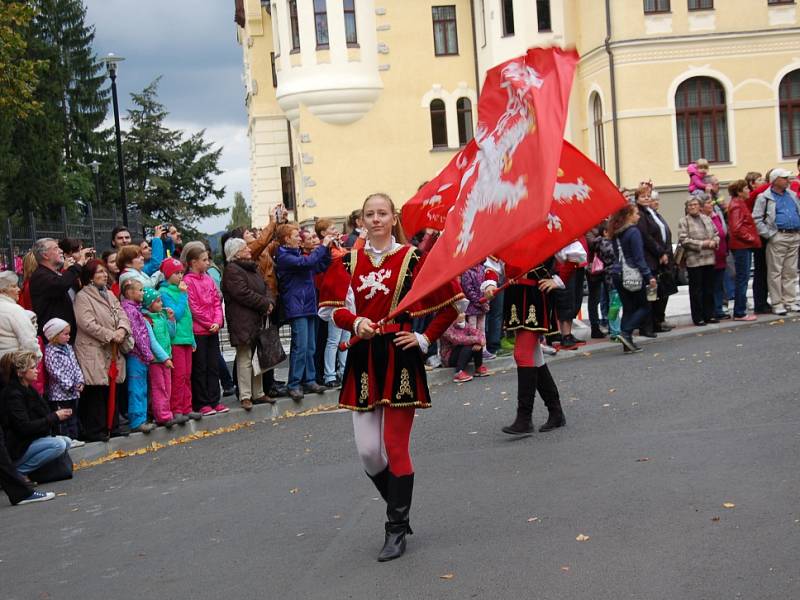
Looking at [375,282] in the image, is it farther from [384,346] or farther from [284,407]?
[284,407]

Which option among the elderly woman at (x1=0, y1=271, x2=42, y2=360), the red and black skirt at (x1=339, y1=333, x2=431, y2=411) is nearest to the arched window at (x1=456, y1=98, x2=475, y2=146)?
the elderly woman at (x1=0, y1=271, x2=42, y2=360)

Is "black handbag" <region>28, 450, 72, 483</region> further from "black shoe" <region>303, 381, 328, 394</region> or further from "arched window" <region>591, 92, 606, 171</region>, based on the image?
"arched window" <region>591, 92, 606, 171</region>

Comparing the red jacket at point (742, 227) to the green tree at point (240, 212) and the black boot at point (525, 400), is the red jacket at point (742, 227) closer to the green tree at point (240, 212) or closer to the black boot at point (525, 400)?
the black boot at point (525, 400)

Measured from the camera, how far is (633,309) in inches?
622

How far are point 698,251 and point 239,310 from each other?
6916 millimetres

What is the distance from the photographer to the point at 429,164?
41.0m

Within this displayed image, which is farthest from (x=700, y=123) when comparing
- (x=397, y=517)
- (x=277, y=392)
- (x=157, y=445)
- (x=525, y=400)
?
(x=397, y=517)

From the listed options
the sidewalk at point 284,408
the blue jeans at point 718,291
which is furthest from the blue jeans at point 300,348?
the blue jeans at point 718,291

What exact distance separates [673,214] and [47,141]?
75.5 feet

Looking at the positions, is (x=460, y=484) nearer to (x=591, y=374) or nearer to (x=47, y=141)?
(x=591, y=374)

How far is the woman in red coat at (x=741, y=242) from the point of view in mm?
17250

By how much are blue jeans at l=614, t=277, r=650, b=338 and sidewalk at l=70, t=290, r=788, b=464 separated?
1.12 feet

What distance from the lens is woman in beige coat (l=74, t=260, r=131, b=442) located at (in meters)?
12.1

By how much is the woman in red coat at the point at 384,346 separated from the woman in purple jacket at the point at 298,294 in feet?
20.9
